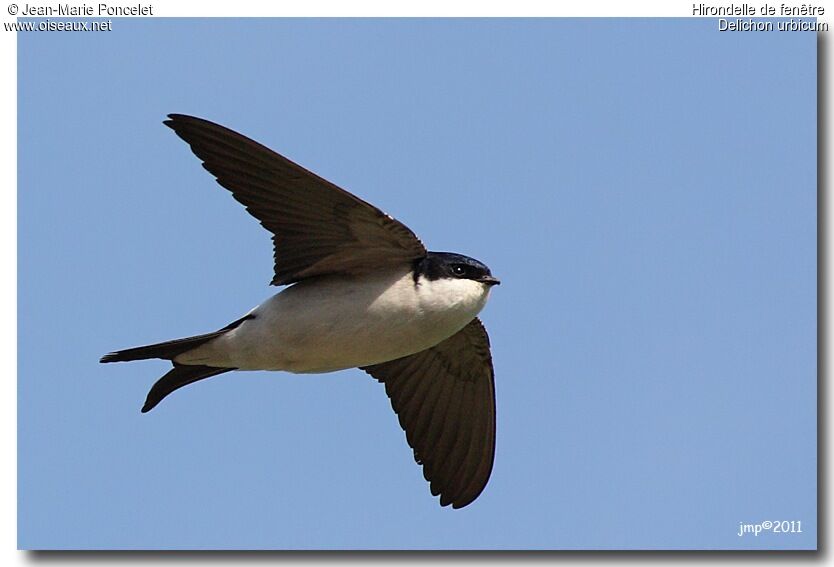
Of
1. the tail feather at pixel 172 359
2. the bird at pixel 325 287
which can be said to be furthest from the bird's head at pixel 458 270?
the tail feather at pixel 172 359

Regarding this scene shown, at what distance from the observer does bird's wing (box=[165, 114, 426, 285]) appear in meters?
6.45

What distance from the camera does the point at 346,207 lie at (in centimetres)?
669

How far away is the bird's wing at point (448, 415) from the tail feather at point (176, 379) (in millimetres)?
1144

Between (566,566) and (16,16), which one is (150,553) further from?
(16,16)

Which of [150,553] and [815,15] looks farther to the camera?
[815,15]

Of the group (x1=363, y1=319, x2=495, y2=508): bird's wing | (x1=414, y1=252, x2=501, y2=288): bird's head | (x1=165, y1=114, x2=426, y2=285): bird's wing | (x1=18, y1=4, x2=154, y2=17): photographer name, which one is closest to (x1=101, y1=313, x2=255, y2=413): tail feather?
(x1=165, y1=114, x2=426, y2=285): bird's wing

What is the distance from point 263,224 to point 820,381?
2950 millimetres

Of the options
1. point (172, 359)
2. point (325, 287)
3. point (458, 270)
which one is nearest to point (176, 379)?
point (172, 359)

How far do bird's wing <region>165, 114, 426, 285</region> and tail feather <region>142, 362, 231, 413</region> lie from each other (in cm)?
70

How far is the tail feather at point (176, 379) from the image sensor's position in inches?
291

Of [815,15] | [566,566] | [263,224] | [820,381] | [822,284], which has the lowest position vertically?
[566,566]

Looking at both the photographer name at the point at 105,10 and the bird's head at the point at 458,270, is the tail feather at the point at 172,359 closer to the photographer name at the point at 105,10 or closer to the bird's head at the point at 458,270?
the bird's head at the point at 458,270

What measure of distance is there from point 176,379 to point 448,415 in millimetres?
1711

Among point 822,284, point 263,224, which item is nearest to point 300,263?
point 263,224
